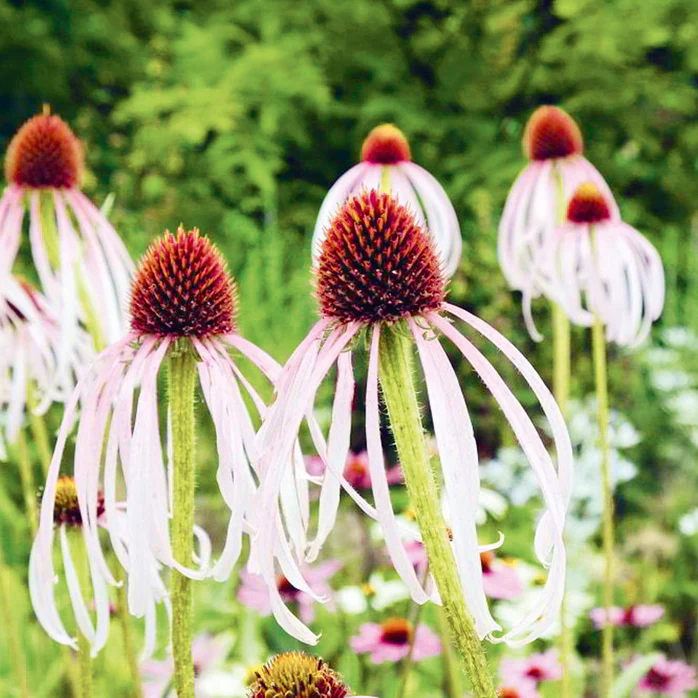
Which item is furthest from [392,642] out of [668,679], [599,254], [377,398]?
[377,398]

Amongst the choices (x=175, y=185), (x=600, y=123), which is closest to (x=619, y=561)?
(x=600, y=123)

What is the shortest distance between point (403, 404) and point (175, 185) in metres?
3.79

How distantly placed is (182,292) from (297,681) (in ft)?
0.97

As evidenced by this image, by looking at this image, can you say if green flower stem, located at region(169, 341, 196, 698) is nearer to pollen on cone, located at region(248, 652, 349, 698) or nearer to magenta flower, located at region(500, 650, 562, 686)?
pollen on cone, located at region(248, 652, 349, 698)

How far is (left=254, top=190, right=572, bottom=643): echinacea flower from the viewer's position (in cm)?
56

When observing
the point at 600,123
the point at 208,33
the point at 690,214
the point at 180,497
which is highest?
the point at 208,33

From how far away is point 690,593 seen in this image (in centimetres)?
238

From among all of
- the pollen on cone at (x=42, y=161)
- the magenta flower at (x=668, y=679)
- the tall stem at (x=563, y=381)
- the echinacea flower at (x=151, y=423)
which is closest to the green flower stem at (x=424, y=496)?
the echinacea flower at (x=151, y=423)

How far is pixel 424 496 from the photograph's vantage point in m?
0.59

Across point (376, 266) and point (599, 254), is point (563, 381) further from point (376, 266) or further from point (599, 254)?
point (376, 266)

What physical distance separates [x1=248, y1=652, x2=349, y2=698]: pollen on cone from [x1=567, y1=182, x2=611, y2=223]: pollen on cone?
0.84 metres

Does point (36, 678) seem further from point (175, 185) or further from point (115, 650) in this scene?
point (175, 185)

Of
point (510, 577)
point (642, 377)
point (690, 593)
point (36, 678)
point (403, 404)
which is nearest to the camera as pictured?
point (403, 404)

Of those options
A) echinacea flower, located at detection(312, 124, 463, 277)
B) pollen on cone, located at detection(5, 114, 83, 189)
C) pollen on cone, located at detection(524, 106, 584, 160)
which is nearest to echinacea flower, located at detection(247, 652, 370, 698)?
echinacea flower, located at detection(312, 124, 463, 277)
